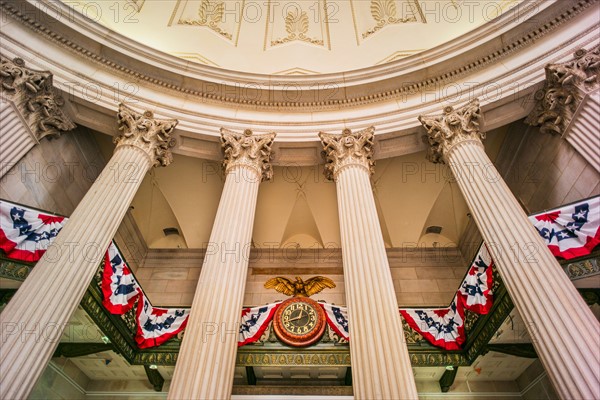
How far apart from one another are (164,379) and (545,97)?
38.1 feet

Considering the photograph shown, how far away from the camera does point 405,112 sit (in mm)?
9578

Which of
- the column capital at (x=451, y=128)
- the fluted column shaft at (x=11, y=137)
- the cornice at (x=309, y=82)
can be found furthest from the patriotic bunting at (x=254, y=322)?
the fluted column shaft at (x=11, y=137)

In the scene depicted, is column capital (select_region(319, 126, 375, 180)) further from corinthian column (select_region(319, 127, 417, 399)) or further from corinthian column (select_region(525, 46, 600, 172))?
corinthian column (select_region(525, 46, 600, 172))

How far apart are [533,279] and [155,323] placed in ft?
25.6

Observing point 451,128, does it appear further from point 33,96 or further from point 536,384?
point 33,96

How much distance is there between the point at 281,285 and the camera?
11.6 meters

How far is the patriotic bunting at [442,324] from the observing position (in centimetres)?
839

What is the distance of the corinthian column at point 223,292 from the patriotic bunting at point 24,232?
278 cm

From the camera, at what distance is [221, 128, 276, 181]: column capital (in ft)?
28.7

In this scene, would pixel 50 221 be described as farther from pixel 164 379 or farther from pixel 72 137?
pixel 164 379

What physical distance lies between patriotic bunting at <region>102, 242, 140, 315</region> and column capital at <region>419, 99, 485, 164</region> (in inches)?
290

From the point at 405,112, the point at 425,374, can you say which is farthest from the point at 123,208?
the point at 425,374

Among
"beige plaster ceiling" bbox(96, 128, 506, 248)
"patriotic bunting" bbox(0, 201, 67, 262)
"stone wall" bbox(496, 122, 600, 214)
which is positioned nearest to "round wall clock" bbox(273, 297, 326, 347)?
"beige plaster ceiling" bbox(96, 128, 506, 248)

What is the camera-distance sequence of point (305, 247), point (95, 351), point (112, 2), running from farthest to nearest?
point (305, 247) → point (112, 2) → point (95, 351)
